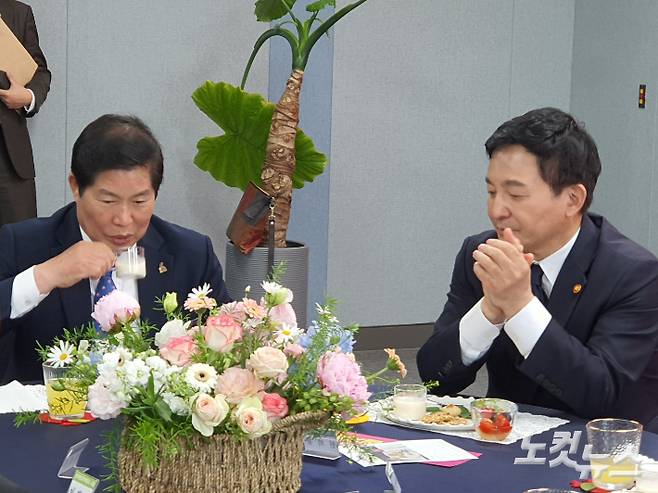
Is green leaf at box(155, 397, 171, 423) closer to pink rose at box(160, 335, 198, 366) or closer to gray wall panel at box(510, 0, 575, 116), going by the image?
pink rose at box(160, 335, 198, 366)

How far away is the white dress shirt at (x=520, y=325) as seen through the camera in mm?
2658

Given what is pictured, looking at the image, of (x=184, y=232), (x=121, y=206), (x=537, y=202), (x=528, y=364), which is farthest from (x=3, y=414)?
(x=537, y=202)

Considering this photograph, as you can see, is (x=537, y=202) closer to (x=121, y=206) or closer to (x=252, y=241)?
(x=121, y=206)

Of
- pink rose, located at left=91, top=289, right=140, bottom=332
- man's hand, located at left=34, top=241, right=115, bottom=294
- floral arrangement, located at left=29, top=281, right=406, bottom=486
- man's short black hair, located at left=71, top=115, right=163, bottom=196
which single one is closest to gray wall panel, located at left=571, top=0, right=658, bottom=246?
man's short black hair, located at left=71, top=115, right=163, bottom=196

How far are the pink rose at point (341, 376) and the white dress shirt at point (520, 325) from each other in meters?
0.87

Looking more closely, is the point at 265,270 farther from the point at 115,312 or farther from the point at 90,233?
the point at 115,312

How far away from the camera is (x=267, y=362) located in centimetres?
179

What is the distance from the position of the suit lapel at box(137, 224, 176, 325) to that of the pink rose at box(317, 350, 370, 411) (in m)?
1.23

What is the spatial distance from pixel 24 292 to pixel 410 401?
40.1 inches

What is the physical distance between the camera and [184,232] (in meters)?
3.25

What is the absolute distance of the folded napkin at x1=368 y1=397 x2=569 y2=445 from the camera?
2.40 metres

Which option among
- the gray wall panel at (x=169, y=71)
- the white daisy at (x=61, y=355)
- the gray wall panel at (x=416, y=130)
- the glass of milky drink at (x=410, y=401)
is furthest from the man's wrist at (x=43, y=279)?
the gray wall panel at (x=416, y=130)

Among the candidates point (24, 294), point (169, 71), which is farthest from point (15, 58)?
point (24, 294)

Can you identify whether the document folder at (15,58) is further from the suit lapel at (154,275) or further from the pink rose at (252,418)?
the pink rose at (252,418)
